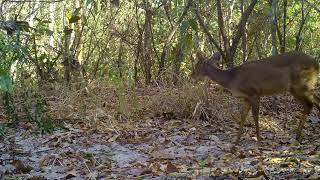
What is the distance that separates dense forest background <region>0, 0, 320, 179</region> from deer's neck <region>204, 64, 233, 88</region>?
1.60 feet

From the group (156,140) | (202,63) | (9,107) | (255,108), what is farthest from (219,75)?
(9,107)

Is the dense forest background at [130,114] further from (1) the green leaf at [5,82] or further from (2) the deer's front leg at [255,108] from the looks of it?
(2) the deer's front leg at [255,108]

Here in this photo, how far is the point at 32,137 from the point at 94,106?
1355 millimetres

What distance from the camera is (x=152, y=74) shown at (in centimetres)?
1063

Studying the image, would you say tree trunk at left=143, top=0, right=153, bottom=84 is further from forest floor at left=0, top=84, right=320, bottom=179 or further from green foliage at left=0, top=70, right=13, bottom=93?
green foliage at left=0, top=70, right=13, bottom=93

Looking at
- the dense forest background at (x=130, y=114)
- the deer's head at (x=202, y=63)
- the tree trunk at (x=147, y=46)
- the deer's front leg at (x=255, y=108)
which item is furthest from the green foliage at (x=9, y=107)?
the tree trunk at (x=147, y=46)

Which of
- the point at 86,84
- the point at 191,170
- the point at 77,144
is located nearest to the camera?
the point at 191,170

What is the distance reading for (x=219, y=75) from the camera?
7.08 m

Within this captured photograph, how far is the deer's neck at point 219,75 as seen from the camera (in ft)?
23.0

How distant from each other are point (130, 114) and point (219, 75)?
137cm

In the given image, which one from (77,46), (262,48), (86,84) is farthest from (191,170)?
(262,48)

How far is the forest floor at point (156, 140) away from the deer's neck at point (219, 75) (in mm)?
494

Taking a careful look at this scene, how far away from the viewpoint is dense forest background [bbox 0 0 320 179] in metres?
4.99

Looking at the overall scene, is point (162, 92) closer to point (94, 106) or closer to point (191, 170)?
point (94, 106)
